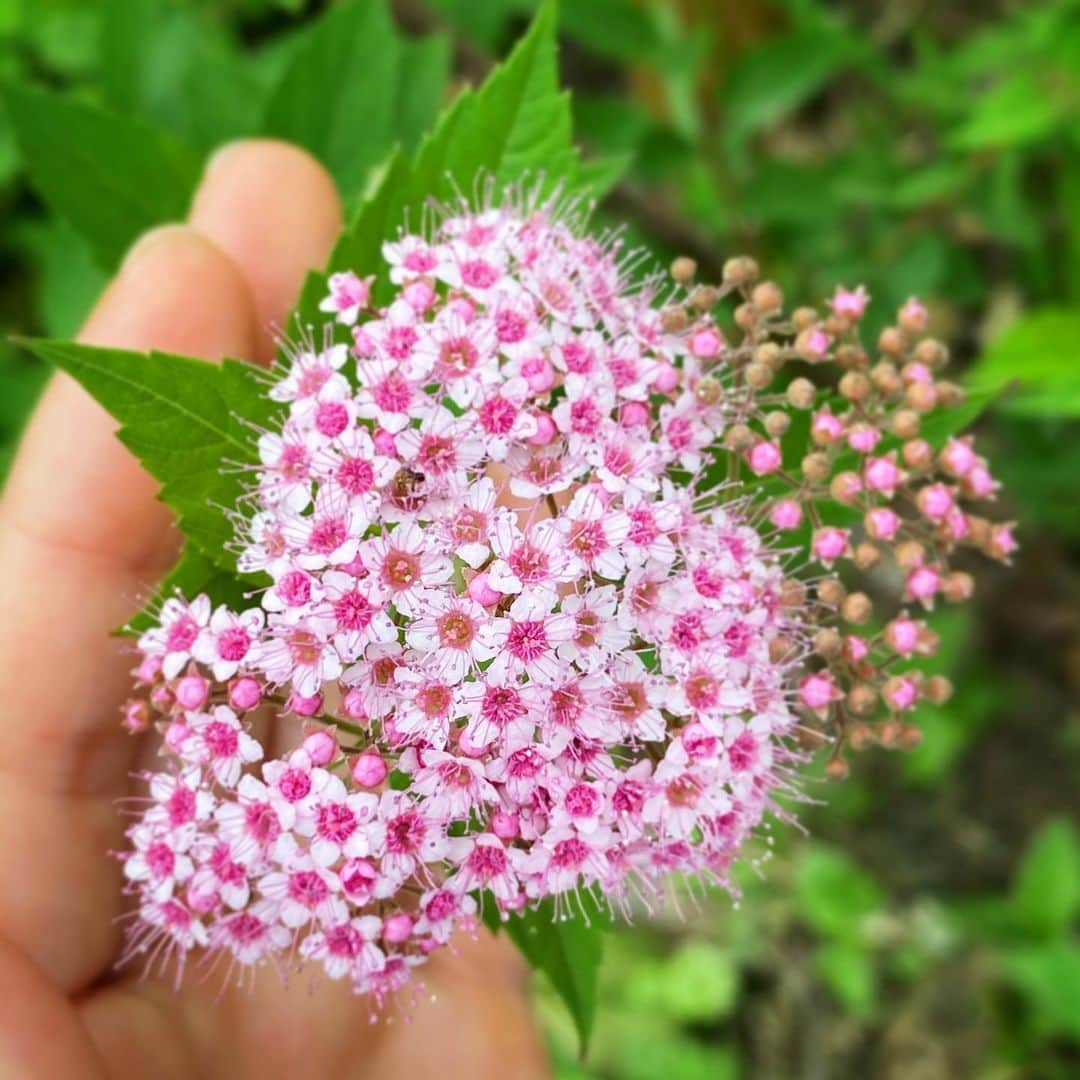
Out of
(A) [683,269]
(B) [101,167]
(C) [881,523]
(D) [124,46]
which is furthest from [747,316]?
(D) [124,46]

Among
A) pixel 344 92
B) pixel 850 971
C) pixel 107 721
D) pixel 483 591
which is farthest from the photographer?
pixel 850 971

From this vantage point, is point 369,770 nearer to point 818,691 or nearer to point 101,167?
point 818,691

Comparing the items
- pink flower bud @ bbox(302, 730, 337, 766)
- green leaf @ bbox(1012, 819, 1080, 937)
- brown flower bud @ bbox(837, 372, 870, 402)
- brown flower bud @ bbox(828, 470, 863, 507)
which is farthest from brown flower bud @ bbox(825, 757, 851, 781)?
green leaf @ bbox(1012, 819, 1080, 937)

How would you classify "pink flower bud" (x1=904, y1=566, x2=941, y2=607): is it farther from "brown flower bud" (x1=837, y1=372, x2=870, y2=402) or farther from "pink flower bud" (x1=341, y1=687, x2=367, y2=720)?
Answer: "pink flower bud" (x1=341, y1=687, x2=367, y2=720)

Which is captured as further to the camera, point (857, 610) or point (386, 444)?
point (857, 610)

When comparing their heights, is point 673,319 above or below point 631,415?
above

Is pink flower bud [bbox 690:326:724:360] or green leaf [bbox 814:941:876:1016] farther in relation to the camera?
green leaf [bbox 814:941:876:1016]

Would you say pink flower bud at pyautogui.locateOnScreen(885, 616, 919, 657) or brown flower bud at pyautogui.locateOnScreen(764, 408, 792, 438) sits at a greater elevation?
brown flower bud at pyautogui.locateOnScreen(764, 408, 792, 438)

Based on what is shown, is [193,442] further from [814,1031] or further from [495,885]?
[814,1031]
